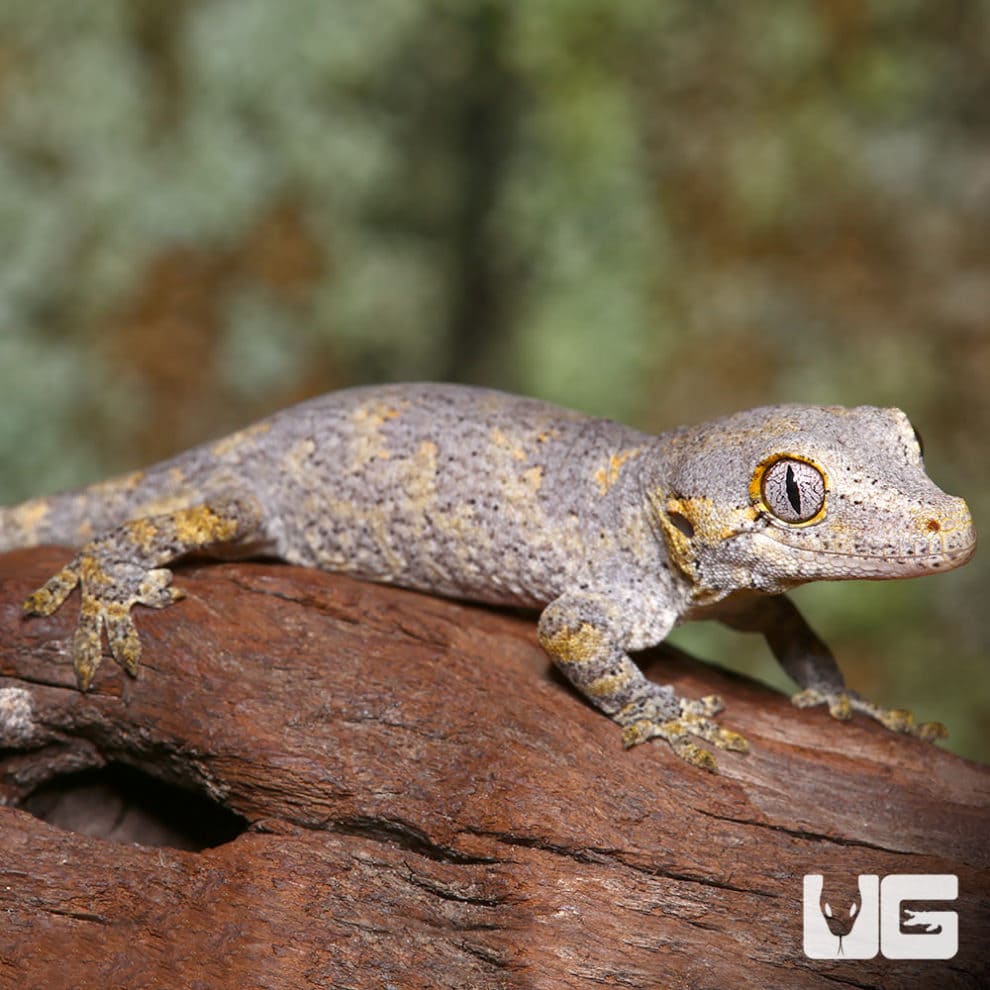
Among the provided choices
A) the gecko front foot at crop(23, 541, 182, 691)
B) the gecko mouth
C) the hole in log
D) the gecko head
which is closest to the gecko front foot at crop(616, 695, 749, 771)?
the gecko head

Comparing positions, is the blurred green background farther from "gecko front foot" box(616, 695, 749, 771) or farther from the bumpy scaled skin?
"gecko front foot" box(616, 695, 749, 771)

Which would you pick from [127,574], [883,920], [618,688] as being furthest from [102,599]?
[883,920]

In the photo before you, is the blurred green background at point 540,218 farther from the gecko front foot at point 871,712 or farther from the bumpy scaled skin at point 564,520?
the bumpy scaled skin at point 564,520

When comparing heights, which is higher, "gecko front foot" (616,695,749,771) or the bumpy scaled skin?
the bumpy scaled skin

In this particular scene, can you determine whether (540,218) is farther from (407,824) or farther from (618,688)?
(407,824)

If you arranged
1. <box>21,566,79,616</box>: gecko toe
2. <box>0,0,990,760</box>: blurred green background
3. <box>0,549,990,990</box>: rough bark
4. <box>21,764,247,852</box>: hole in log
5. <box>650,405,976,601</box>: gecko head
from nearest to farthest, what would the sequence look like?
<box>0,549,990,990</box>: rough bark, <box>650,405,976,601</box>: gecko head, <box>21,566,79,616</box>: gecko toe, <box>21,764,247,852</box>: hole in log, <box>0,0,990,760</box>: blurred green background

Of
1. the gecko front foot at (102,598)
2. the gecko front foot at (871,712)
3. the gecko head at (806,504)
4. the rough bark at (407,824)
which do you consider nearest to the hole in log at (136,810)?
the rough bark at (407,824)
